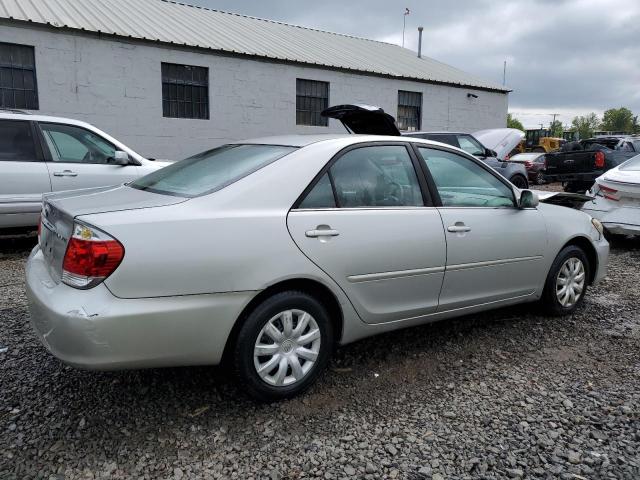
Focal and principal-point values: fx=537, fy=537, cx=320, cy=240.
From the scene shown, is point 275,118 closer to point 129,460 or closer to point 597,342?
point 597,342

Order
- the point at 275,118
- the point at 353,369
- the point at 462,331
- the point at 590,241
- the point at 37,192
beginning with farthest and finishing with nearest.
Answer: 1. the point at 275,118
2. the point at 37,192
3. the point at 590,241
4. the point at 462,331
5. the point at 353,369

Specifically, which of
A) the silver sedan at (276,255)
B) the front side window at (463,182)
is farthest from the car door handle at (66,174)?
the front side window at (463,182)

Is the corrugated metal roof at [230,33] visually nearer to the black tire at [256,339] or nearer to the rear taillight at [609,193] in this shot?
the rear taillight at [609,193]

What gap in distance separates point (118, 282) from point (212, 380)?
1.06 meters

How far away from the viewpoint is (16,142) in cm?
625

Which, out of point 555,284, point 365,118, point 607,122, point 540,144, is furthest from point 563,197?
point 607,122

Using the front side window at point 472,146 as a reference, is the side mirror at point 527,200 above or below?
below

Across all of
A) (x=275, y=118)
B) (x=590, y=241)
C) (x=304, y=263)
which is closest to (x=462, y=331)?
(x=590, y=241)

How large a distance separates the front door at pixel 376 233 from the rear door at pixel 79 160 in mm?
4355

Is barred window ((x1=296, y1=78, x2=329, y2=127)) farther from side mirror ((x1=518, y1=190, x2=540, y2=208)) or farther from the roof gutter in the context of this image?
side mirror ((x1=518, y1=190, x2=540, y2=208))

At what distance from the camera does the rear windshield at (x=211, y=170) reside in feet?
9.86

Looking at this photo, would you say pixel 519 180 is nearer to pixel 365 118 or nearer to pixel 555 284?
pixel 365 118

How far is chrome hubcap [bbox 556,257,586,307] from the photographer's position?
4.38 m

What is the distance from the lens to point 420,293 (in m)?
3.42
